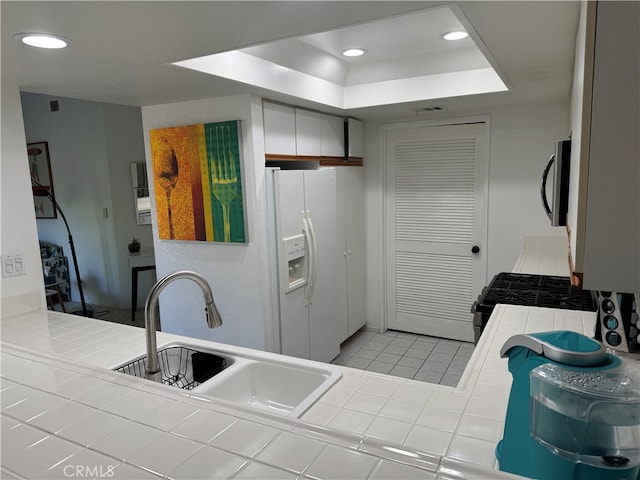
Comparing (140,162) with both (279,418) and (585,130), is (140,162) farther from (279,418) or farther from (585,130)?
(585,130)

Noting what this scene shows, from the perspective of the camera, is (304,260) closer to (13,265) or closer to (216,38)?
(13,265)

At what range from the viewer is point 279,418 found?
109cm

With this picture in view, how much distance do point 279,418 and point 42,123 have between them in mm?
5919

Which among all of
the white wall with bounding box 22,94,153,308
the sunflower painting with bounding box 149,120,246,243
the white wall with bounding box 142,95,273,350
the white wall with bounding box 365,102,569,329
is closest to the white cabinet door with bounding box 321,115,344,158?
the white wall with bounding box 365,102,569,329

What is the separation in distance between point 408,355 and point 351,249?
3.60ft

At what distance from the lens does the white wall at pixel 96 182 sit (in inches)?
201

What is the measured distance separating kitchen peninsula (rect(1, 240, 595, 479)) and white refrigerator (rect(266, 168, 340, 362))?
1640 millimetres

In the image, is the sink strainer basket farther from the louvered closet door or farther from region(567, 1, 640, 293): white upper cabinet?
the louvered closet door

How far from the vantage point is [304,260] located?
10.8ft

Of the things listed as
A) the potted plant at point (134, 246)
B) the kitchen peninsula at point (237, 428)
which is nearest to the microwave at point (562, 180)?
the kitchen peninsula at point (237, 428)

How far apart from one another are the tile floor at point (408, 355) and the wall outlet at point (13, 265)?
8.14ft

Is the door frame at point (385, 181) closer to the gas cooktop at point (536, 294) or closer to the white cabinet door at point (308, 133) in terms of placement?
the white cabinet door at point (308, 133)

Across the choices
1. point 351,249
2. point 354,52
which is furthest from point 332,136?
point 351,249

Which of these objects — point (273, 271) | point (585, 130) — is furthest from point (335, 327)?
point (585, 130)
